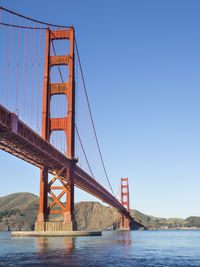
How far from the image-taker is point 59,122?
41.6 metres

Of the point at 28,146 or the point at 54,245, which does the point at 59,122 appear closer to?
the point at 28,146

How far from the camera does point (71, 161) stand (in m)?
40.9

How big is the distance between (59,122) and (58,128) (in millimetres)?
766

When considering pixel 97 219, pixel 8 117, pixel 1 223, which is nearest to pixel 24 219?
pixel 1 223

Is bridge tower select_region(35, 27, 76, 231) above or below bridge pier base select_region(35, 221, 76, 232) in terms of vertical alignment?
above

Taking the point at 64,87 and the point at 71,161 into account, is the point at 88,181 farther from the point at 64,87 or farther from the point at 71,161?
the point at 64,87

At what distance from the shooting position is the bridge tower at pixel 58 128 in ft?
127

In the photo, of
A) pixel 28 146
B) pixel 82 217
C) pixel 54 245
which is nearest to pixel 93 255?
pixel 54 245

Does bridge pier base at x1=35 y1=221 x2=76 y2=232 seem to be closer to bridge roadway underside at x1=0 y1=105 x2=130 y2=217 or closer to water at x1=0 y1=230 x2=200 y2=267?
bridge roadway underside at x1=0 y1=105 x2=130 y2=217

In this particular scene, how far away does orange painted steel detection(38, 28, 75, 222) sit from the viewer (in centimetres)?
3909

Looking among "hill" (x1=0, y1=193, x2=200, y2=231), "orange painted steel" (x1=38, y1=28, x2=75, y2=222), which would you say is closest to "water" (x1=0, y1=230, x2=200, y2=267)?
"orange painted steel" (x1=38, y1=28, x2=75, y2=222)

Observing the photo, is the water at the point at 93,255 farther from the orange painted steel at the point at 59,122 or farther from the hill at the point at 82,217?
the hill at the point at 82,217

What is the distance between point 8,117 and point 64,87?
18871 mm

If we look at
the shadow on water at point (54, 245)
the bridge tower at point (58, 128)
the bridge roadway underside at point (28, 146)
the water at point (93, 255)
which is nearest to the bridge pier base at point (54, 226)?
the bridge tower at point (58, 128)
